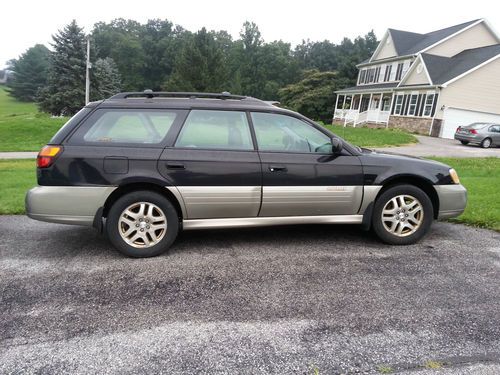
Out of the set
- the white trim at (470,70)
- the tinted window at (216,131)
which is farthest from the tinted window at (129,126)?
the white trim at (470,70)

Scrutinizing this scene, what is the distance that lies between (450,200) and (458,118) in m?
24.9

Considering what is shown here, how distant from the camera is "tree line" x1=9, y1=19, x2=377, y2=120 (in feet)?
127

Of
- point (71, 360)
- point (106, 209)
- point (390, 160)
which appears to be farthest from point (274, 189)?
point (71, 360)

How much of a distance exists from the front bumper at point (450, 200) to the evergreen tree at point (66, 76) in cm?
3869

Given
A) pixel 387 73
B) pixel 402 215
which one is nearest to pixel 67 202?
pixel 402 215

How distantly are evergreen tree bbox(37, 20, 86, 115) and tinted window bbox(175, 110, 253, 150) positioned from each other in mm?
37542

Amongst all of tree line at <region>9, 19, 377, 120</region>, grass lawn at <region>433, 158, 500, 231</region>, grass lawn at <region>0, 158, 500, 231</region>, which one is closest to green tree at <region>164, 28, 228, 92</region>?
tree line at <region>9, 19, 377, 120</region>

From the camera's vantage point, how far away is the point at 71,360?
2391 millimetres

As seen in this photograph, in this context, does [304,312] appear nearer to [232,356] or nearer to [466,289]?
[232,356]

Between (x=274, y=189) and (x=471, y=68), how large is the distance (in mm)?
27919

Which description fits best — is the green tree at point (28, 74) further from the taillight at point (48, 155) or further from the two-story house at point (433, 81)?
the taillight at point (48, 155)

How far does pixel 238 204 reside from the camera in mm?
4191

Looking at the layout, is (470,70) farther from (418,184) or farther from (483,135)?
(418,184)

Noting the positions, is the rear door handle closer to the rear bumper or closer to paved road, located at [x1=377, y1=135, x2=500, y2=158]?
the rear bumper
